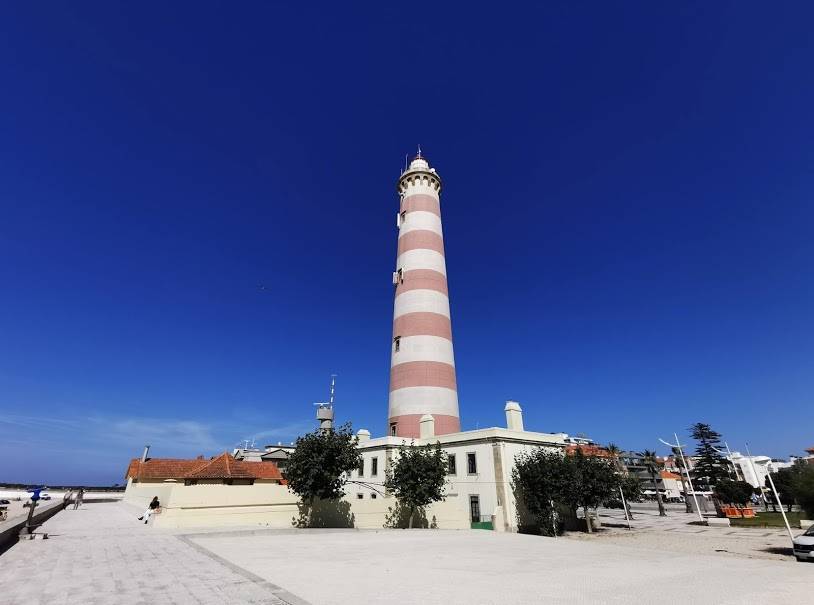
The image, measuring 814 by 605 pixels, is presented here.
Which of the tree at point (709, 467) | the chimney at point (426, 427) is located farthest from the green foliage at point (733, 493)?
the chimney at point (426, 427)

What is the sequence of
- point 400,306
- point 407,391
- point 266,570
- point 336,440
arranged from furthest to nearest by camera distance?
point 400,306 → point 407,391 → point 336,440 → point 266,570

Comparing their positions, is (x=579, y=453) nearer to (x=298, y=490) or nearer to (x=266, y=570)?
(x=298, y=490)

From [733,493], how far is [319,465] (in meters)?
47.2

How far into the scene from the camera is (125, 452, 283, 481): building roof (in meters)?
31.4

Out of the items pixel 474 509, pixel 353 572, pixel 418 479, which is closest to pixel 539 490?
pixel 474 509

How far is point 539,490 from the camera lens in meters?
25.0

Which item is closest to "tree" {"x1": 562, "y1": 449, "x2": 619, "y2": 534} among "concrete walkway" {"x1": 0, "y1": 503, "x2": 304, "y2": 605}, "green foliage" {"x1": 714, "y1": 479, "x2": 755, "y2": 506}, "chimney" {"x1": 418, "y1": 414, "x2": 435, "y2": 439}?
"chimney" {"x1": 418, "y1": 414, "x2": 435, "y2": 439}

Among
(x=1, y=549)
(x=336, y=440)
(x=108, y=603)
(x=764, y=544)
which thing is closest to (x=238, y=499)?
(x=336, y=440)

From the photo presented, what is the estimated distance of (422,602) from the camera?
322 inches

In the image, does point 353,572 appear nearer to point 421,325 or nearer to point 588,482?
point 588,482

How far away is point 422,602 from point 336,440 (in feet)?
51.7

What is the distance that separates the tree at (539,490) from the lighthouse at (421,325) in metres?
6.09

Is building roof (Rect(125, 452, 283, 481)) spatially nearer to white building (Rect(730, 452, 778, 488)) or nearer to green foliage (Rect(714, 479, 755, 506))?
green foliage (Rect(714, 479, 755, 506))

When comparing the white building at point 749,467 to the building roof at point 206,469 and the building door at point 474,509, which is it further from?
the building roof at point 206,469
